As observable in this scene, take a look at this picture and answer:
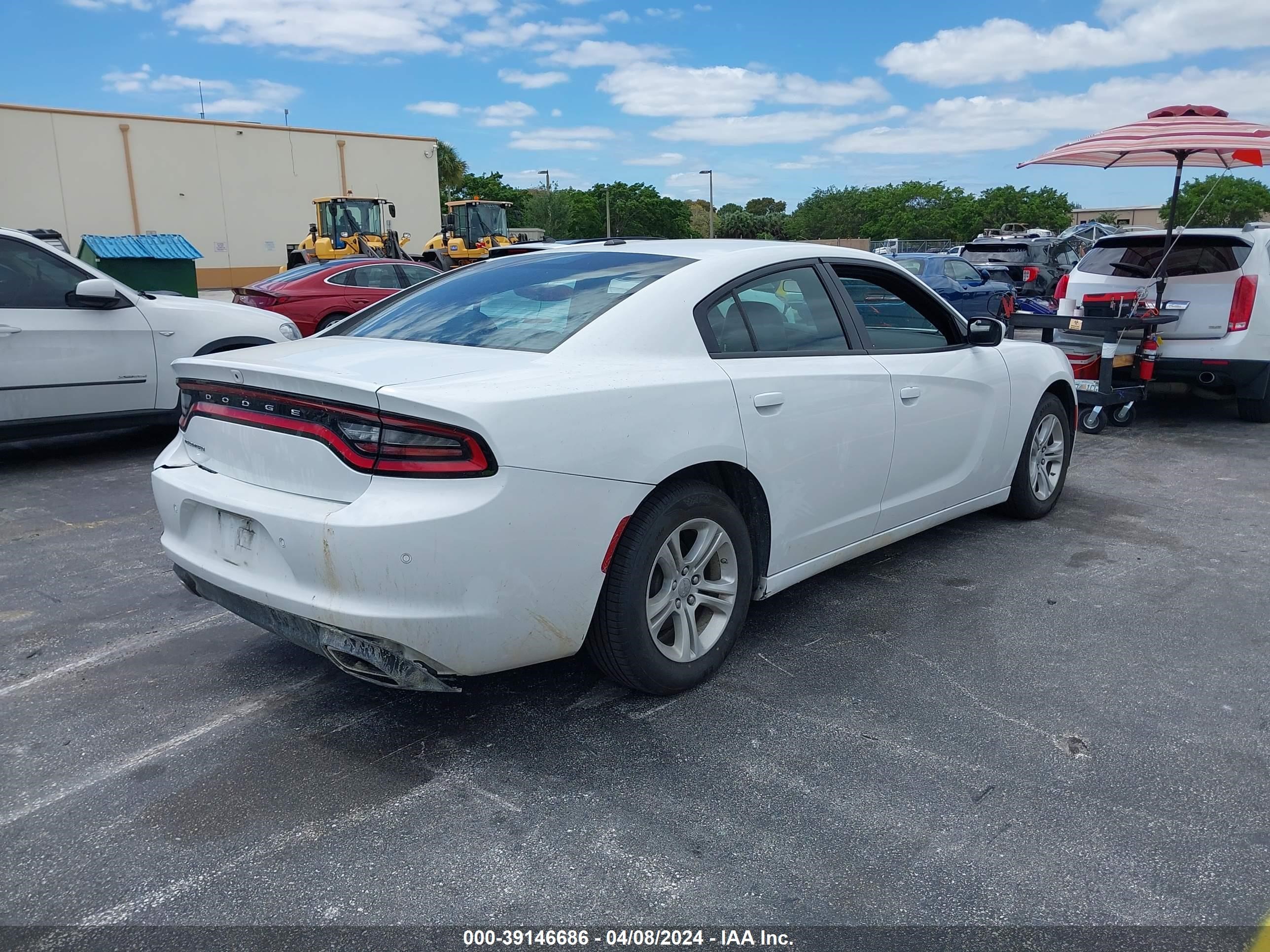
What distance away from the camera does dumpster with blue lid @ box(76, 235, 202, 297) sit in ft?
45.0

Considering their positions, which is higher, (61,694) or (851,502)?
(851,502)

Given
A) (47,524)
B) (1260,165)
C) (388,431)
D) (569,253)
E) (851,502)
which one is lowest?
(47,524)

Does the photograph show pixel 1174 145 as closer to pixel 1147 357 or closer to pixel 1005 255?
pixel 1147 357

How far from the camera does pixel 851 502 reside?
3.88 m

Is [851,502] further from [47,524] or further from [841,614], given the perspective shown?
[47,524]

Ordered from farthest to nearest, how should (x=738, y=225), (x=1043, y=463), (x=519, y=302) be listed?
(x=738, y=225), (x=1043, y=463), (x=519, y=302)

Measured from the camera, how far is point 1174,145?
7.59m

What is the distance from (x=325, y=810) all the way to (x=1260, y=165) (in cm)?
1021

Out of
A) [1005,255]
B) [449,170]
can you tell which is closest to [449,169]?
[449,170]

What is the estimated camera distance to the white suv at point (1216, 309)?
26.5 ft

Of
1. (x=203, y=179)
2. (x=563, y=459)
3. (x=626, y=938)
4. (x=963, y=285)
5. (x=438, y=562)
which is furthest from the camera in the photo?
(x=203, y=179)

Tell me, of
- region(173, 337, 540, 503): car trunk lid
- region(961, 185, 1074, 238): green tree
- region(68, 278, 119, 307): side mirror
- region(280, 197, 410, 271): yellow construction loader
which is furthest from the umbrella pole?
region(961, 185, 1074, 238): green tree

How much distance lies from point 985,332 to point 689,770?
280 centimetres

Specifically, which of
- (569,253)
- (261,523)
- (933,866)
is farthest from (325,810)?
(569,253)
